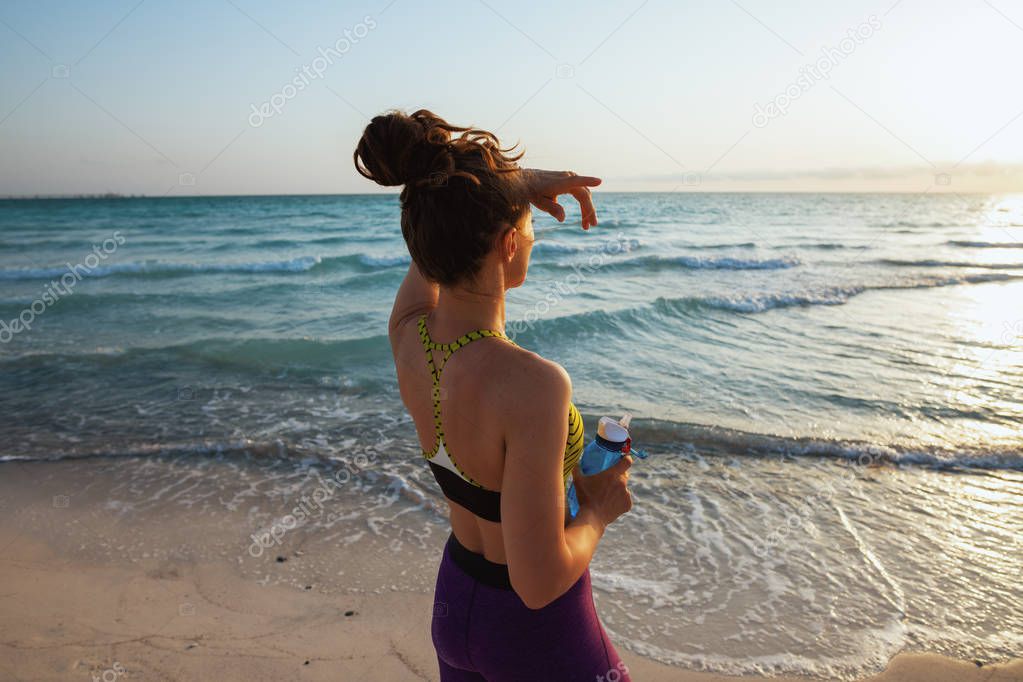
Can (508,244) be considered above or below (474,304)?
above

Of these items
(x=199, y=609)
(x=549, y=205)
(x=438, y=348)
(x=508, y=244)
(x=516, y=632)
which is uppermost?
(x=549, y=205)

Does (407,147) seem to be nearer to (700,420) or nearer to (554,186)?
(554,186)

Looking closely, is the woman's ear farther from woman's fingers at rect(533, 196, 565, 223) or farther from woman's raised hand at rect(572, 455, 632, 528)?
woman's raised hand at rect(572, 455, 632, 528)

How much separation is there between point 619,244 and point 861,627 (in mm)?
23160

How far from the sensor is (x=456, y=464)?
4.68 ft

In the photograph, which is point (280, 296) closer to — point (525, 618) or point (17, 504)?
point (17, 504)

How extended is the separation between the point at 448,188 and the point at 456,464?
0.62m

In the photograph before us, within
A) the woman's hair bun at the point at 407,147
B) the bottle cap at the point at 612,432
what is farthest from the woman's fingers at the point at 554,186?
the bottle cap at the point at 612,432

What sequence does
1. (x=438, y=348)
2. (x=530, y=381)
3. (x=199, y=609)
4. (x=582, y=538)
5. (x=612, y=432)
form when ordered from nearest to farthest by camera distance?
(x=530, y=381) → (x=582, y=538) → (x=438, y=348) → (x=612, y=432) → (x=199, y=609)

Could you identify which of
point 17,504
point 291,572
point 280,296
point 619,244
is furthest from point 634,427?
point 619,244

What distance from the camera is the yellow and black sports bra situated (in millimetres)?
1405

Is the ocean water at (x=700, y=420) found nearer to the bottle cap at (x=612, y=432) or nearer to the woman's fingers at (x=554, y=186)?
the bottle cap at (x=612, y=432)

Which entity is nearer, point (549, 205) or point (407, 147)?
point (407, 147)

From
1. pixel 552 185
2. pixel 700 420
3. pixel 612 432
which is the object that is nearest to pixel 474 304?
pixel 552 185
